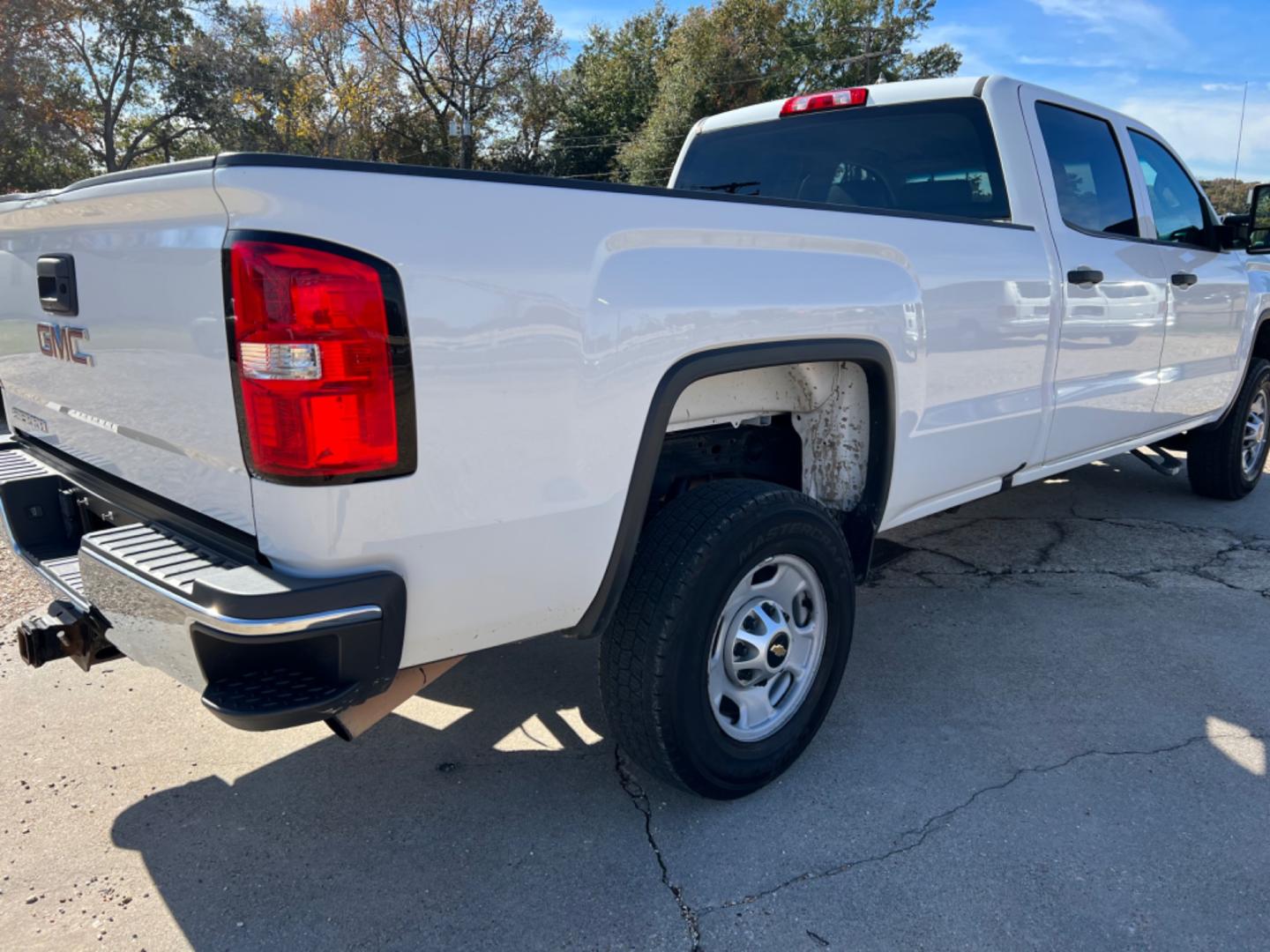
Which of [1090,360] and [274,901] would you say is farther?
[1090,360]

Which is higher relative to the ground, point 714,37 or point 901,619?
point 714,37

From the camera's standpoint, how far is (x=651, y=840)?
2.47m

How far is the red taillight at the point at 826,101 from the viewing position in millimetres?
3883

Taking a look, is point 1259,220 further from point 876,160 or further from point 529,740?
point 529,740

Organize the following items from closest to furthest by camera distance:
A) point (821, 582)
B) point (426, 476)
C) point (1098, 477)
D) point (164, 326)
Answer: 1. point (426, 476)
2. point (164, 326)
3. point (821, 582)
4. point (1098, 477)

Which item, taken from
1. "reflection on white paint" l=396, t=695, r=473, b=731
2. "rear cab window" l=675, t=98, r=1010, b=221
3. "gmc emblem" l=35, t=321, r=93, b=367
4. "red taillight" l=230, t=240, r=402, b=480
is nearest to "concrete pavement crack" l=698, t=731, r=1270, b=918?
"reflection on white paint" l=396, t=695, r=473, b=731

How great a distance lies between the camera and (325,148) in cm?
2789

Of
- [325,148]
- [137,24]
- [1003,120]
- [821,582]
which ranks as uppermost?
[137,24]

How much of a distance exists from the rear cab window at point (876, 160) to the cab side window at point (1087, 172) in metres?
0.32

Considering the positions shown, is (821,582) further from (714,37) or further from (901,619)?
(714,37)

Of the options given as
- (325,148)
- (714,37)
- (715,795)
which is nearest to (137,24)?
(325,148)

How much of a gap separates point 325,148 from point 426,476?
2938cm

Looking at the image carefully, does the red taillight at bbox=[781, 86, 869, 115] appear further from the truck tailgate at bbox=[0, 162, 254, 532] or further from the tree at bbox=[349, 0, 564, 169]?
the tree at bbox=[349, 0, 564, 169]

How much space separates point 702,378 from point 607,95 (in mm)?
38306
